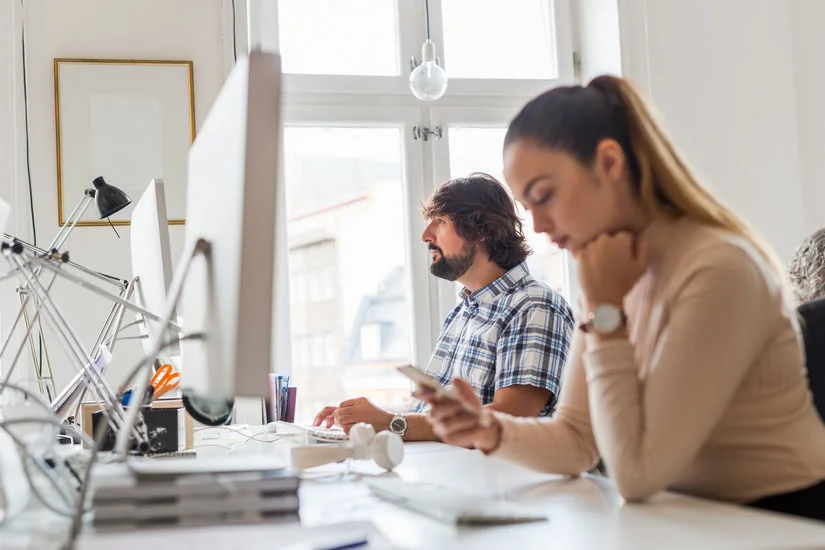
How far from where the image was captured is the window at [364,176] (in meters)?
3.62

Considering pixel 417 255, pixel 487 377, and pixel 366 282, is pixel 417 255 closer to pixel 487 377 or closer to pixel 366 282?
pixel 366 282

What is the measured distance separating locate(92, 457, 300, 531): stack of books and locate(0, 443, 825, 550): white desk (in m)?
0.03

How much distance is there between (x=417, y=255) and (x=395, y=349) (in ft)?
1.25

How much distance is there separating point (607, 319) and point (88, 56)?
276 cm

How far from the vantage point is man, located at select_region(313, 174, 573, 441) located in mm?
2225

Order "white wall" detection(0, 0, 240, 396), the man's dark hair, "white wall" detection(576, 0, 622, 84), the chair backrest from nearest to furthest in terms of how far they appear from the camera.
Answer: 1. the chair backrest
2. the man's dark hair
3. "white wall" detection(0, 0, 240, 396)
4. "white wall" detection(576, 0, 622, 84)

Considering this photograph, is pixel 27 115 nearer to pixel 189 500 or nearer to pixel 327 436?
pixel 327 436

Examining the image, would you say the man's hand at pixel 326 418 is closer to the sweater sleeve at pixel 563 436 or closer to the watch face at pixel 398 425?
the watch face at pixel 398 425

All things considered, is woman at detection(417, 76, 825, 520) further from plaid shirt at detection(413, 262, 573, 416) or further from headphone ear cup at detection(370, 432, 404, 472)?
plaid shirt at detection(413, 262, 573, 416)

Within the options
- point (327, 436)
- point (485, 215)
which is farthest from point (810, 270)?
point (327, 436)

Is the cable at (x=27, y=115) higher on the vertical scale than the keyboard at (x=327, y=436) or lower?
higher

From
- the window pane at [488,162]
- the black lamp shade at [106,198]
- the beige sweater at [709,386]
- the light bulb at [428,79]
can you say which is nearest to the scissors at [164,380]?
the black lamp shade at [106,198]

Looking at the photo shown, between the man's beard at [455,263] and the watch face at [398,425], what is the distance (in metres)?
0.64

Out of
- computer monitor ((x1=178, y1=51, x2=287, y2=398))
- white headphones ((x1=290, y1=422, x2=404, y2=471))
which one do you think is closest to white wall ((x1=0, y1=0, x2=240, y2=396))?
white headphones ((x1=290, y1=422, x2=404, y2=471))
